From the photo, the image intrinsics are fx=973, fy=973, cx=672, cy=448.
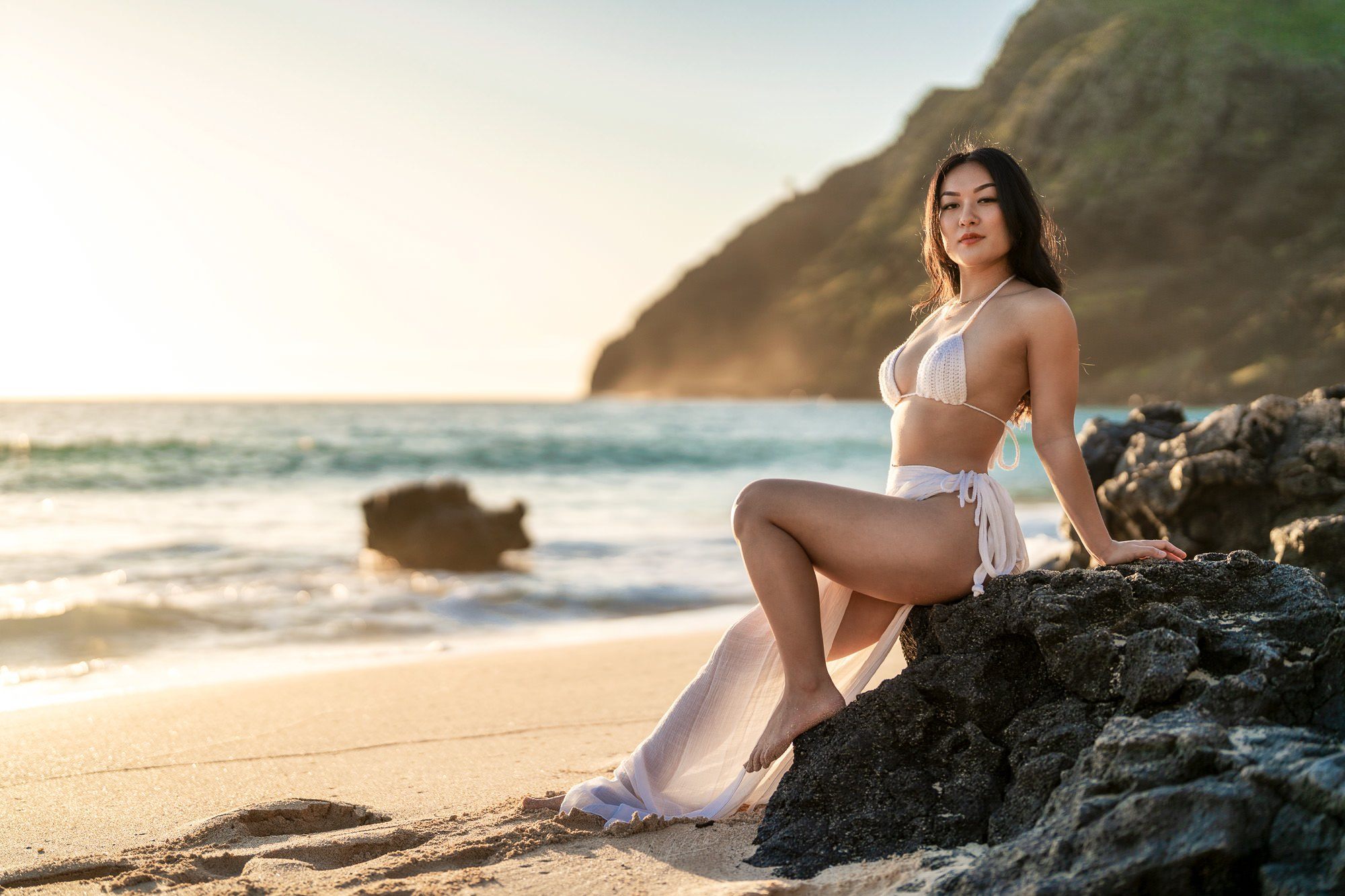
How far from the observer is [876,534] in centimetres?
261

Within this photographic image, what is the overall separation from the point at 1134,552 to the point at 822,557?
2.79 ft

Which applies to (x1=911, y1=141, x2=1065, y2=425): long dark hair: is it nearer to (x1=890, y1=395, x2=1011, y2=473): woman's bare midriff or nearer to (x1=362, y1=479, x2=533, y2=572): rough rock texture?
(x1=890, y1=395, x2=1011, y2=473): woman's bare midriff

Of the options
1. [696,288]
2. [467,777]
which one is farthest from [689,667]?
[696,288]

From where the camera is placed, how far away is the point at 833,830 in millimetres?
2439

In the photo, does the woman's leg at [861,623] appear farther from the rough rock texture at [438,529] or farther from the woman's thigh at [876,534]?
the rough rock texture at [438,529]

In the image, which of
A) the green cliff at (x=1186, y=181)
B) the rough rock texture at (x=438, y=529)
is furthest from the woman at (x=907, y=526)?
the green cliff at (x=1186, y=181)

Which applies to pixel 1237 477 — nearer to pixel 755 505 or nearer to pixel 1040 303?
pixel 1040 303

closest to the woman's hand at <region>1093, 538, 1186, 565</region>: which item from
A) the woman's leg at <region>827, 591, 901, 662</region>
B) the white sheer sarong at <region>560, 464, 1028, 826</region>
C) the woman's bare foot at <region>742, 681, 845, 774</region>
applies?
the white sheer sarong at <region>560, 464, 1028, 826</region>

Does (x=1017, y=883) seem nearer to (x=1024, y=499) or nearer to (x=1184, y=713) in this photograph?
(x=1184, y=713)

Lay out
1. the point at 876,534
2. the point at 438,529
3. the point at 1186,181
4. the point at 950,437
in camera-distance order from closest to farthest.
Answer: the point at 876,534 → the point at 950,437 → the point at 438,529 → the point at 1186,181

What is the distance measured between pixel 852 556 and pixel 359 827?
5.57 ft

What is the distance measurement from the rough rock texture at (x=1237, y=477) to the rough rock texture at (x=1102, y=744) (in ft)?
8.86

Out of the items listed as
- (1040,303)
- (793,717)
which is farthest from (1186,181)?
(793,717)

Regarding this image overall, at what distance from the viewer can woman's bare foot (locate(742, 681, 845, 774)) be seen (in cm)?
265
